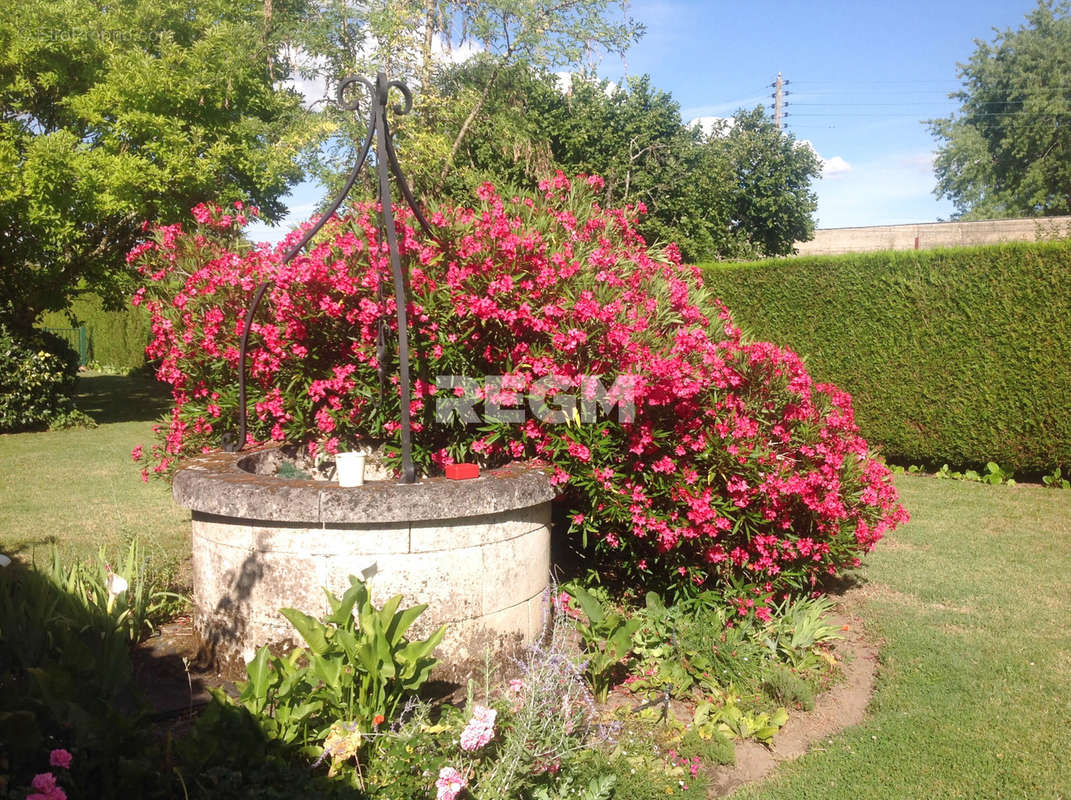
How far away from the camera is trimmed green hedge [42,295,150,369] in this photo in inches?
899

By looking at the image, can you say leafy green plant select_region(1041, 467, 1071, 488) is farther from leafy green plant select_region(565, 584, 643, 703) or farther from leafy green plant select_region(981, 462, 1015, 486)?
leafy green plant select_region(565, 584, 643, 703)

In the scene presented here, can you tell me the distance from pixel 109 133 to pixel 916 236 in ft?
65.4

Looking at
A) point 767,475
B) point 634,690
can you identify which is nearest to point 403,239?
point 767,475

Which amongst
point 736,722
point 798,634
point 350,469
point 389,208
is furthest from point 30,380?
point 736,722

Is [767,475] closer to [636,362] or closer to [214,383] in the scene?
[636,362]

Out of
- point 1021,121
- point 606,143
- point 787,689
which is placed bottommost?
point 787,689

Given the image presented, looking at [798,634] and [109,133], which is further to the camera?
[109,133]

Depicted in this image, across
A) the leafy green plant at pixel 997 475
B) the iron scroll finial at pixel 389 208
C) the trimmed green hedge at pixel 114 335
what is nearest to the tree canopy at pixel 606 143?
the leafy green plant at pixel 997 475

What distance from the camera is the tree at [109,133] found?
11.4 m

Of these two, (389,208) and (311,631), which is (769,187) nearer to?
(389,208)

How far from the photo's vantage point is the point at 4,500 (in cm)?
747

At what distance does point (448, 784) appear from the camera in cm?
229

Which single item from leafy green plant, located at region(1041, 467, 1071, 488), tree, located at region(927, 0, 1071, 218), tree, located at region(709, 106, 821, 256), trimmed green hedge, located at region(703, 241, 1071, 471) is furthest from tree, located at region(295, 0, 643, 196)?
tree, located at region(927, 0, 1071, 218)

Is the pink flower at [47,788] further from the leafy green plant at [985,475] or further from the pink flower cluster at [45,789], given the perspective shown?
the leafy green plant at [985,475]
